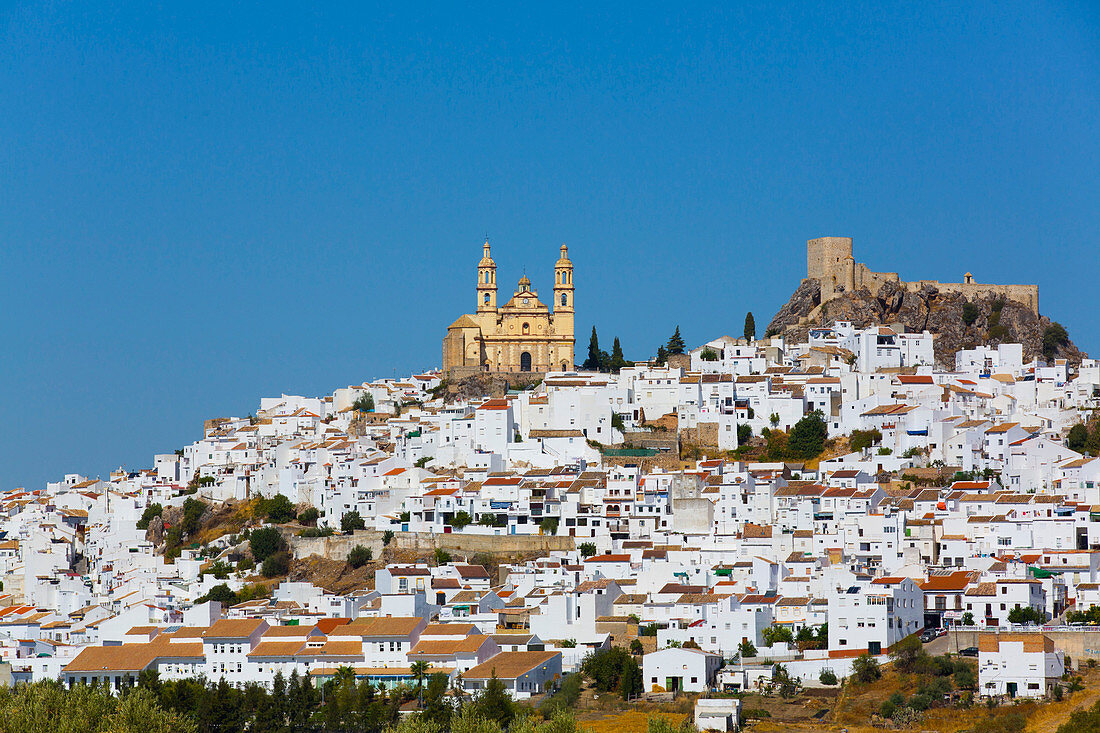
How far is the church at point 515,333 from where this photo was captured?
216 feet

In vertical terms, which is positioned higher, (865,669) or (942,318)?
(942,318)

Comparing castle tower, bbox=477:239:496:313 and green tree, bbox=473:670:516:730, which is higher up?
castle tower, bbox=477:239:496:313

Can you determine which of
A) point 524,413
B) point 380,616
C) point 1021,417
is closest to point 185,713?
point 380,616

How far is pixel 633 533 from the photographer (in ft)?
154

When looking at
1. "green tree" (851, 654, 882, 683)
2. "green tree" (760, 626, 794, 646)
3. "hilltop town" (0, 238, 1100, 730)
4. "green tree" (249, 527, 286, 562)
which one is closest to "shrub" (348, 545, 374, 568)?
"hilltop town" (0, 238, 1100, 730)

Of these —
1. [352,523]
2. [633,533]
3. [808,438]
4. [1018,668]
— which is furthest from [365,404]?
[1018,668]

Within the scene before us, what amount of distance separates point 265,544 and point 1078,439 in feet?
72.8

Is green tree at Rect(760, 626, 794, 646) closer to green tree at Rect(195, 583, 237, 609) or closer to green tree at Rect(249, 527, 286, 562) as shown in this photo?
green tree at Rect(195, 583, 237, 609)

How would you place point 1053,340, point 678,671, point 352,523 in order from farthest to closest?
point 1053,340, point 352,523, point 678,671

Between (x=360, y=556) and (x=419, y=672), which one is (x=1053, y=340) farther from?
→ (x=419, y=672)

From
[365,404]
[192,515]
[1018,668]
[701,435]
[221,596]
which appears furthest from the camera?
[365,404]

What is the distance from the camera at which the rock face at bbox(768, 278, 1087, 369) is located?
61.6 meters

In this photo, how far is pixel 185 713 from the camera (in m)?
35.9

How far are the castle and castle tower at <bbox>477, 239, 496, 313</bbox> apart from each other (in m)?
11.8
